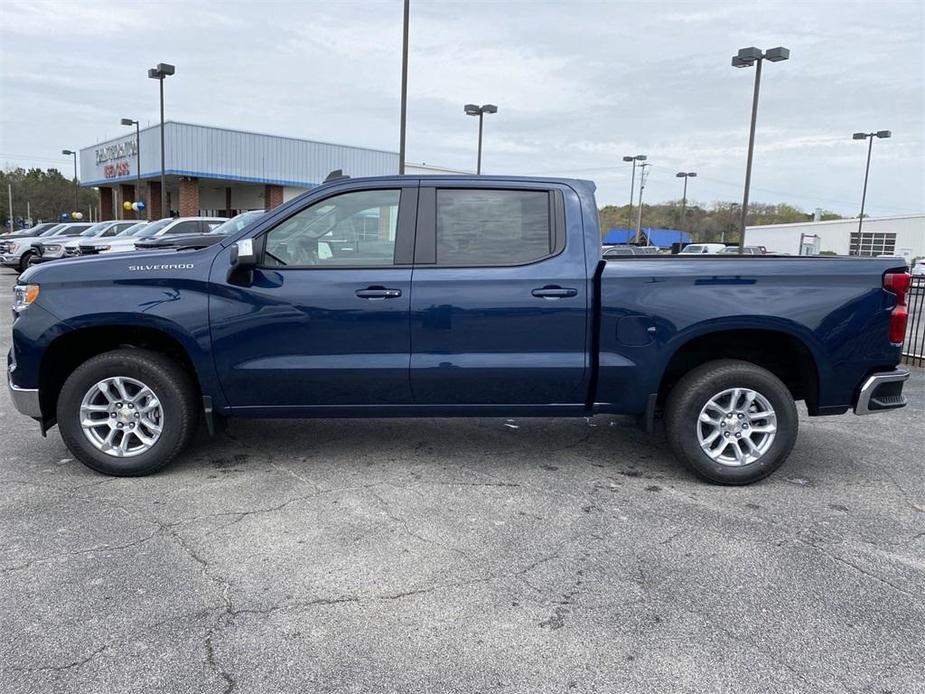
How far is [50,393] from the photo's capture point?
189 inches

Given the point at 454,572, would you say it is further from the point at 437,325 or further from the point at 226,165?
the point at 226,165

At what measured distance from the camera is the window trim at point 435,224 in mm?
4633

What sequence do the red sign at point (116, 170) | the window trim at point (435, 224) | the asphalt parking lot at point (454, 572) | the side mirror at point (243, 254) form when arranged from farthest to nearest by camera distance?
the red sign at point (116, 170)
the window trim at point (435, 224)
the side mirror at point (243, 254)
the asphalt parking lot at point (454, 572)

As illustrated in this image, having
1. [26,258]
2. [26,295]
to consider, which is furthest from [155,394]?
[26,258]

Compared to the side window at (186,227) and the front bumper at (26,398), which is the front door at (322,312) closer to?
the front bumper at (26,398)

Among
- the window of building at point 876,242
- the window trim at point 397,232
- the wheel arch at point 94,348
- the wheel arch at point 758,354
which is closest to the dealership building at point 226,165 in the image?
the wheel arch at point 94,348

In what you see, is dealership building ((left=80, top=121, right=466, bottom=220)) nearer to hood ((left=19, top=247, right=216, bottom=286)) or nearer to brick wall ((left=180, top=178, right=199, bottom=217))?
brick wall ((left=180, top=178, right=199, bottom=217))

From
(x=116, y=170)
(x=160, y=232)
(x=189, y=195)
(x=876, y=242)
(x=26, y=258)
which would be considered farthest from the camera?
(x=876, y=242)

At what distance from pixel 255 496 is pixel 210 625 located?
148 centimetres

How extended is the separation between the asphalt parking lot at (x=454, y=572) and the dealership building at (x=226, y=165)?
32639mm

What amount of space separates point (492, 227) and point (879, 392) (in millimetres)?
2666

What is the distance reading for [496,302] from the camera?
15.0 feet

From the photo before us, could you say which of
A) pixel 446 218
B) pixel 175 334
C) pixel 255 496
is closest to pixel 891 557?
pixel 446 218

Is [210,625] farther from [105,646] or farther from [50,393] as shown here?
[50,393]
